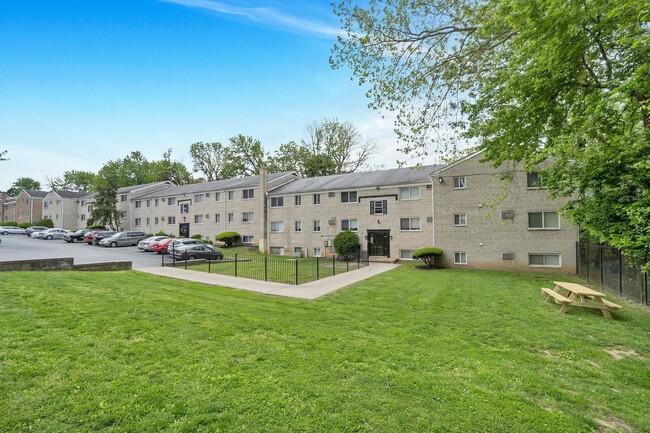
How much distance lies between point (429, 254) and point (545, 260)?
21.4 feet

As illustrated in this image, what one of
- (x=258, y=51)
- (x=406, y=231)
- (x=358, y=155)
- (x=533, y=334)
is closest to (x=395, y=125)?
(x=258, y=51)

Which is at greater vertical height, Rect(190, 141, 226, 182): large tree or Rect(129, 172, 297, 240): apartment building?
Rect(190, 141, 226, 182): large tree

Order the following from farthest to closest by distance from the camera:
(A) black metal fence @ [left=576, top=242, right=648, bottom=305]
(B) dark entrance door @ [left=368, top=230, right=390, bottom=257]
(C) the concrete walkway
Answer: (B) dark entrance door @ [left=368, top=230, right=390, bottom=257], (C) the concrete walkway, (A) black metal fence @ [left=576, top=242, right=648, bottom=305]

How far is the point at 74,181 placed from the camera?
7488cm

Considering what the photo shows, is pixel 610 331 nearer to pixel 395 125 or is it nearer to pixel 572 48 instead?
pixel 572 48

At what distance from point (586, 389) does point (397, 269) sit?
49.9 feet

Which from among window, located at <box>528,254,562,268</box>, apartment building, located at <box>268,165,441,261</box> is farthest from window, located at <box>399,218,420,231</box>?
window, located at <box>528,254,562,268</box>

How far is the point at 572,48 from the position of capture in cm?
698

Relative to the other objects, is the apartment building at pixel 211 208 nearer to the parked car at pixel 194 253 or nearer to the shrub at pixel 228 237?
the shrub at pixel 228 237

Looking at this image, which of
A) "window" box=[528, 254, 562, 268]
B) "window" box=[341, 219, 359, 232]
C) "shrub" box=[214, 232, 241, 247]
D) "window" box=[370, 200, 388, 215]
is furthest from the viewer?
"shrub" box=[214, 232, 241, 247]

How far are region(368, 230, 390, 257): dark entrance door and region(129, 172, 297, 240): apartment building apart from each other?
1070cm

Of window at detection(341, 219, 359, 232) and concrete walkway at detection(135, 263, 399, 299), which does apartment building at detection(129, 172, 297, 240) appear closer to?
window at detection(341, 219, 359, 232)

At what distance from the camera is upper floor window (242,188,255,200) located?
3262 centimetres

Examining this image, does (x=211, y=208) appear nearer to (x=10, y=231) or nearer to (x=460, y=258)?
(x=460, y=258)
